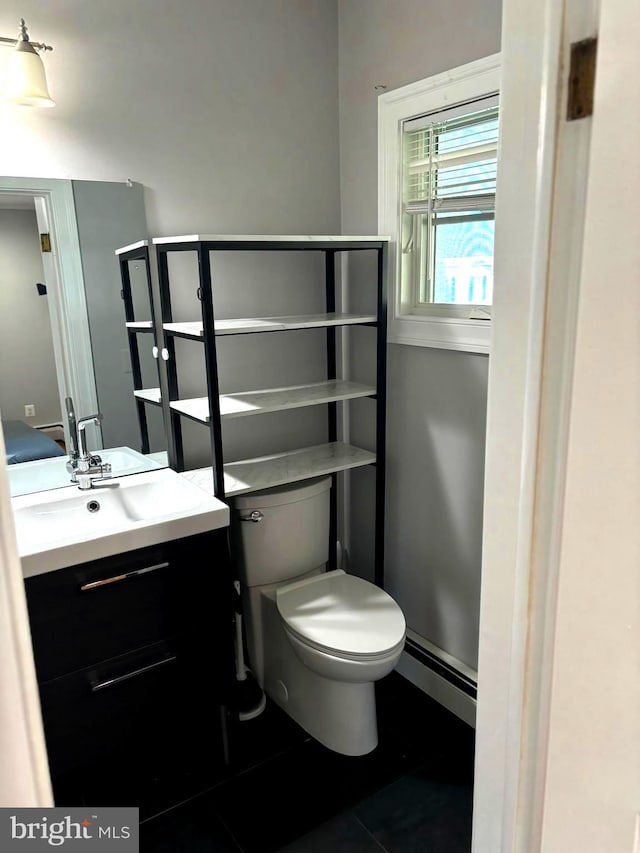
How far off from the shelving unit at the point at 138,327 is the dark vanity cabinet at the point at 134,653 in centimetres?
57

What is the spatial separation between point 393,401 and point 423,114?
99 cm

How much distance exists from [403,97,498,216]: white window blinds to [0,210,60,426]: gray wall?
1251mm

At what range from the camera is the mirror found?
6.12ft

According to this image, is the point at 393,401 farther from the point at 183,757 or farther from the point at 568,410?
the point at 568,410

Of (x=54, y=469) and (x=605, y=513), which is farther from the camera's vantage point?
(x=54, y=469)

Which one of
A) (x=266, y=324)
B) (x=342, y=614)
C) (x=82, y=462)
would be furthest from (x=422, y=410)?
(x=82, y=462)

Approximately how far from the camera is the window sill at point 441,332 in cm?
199

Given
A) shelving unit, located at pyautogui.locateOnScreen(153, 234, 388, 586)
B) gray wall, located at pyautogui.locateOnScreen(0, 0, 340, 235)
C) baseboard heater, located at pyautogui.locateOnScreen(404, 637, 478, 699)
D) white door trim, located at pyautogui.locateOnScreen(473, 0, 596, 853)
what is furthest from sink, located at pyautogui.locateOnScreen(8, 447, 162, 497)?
white door trim, located at pyautogui.locateOnScreen(473, 0, 596, 853)

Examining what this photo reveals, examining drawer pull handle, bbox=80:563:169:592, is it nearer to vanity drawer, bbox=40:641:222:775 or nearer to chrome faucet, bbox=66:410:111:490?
vanity drawer, bbox=40:641:222:775

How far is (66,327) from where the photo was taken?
198 centimetres

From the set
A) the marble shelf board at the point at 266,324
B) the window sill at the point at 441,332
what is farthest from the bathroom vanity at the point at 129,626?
the window sill at the point at 441,332

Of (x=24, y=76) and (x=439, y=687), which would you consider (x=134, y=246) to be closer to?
(x=24, y=76)

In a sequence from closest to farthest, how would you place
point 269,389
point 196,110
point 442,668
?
point 196,110 < point 442,668 < point 269,389

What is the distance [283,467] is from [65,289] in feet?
3.06
